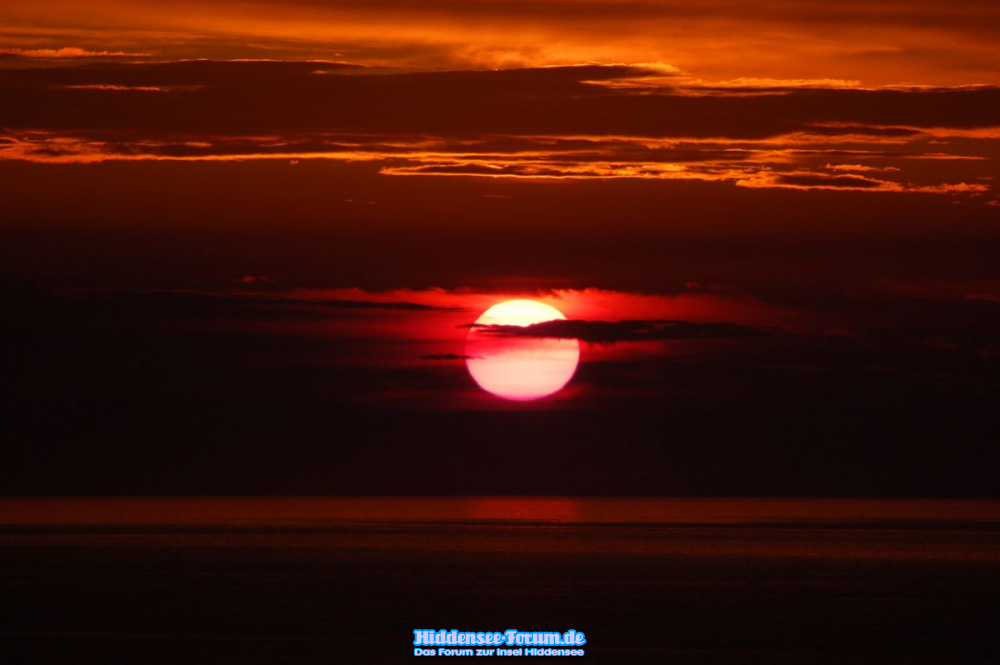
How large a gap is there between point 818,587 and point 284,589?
2676 cm

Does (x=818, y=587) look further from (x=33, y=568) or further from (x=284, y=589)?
(x=33, y=568)

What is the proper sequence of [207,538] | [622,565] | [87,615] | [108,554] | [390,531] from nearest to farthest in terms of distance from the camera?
[87,615] < [622,565] < [108,554] < [207,538] < [390,531]

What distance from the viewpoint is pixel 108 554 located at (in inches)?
4417

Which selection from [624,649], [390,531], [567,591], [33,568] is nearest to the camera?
[624,649]

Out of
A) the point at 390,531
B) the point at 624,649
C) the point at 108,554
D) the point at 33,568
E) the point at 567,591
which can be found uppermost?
the point at 390,531

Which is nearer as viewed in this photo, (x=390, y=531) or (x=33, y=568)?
(x=33, y=568)

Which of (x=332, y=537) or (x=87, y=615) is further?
(x=332, y=537)

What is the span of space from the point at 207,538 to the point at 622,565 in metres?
62.6

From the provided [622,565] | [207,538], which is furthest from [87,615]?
[207,538]

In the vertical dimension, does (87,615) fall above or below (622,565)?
below

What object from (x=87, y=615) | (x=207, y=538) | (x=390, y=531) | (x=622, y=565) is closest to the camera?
(x=87, y=615)

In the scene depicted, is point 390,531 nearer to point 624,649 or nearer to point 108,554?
point 108,554

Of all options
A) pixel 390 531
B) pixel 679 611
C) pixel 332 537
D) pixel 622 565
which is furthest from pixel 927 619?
pixel 390 531

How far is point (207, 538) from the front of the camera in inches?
5940
